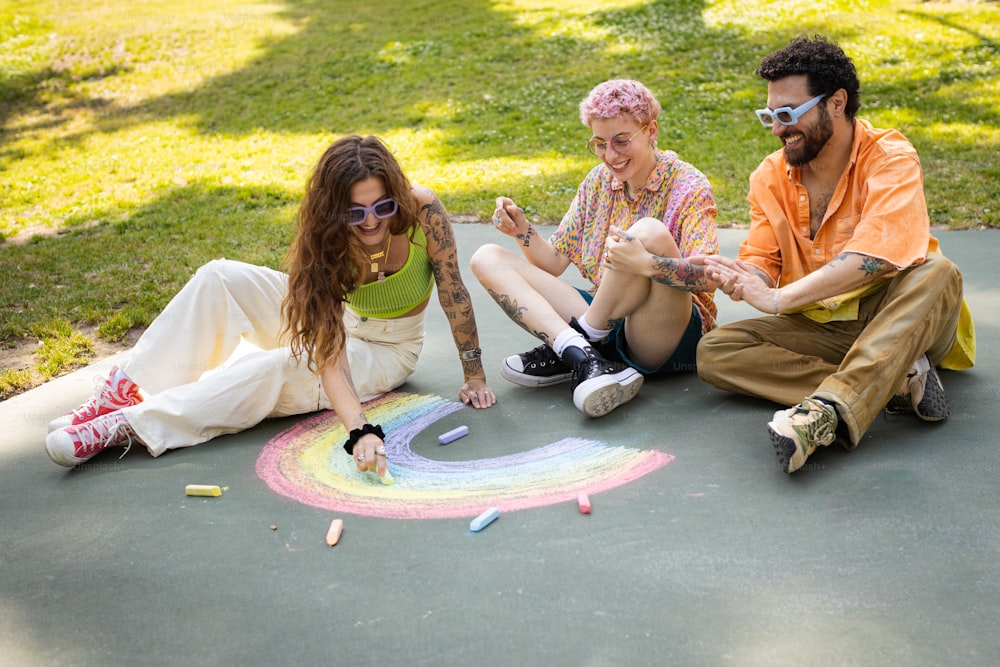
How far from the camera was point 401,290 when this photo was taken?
3469mm

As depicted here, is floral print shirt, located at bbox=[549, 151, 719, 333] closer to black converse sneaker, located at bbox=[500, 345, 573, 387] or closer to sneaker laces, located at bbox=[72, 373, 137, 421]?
black converse sneaker, located at bbox=[500, 345, 573, 387]

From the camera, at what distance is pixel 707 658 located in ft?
6.39

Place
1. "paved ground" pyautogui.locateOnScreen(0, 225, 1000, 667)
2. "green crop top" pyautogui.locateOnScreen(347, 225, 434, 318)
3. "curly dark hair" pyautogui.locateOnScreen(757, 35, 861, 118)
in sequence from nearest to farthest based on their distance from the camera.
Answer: "paved ground" pyautogui.locateOnScreen(0, 225, 1000, 667) < "curly dark hair" pyautogui.locateOnScreen(757, 35, 861, 118) < "green crop top" pyautogui.locateOnScreen(347, 225, 434, 318)

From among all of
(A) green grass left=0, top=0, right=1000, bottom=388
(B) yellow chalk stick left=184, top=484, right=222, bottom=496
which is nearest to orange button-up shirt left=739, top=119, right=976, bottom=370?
(B) yellow chalk stick left=184, top=484, right=222, bottom=496

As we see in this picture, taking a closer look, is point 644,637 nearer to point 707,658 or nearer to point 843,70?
point 707,658

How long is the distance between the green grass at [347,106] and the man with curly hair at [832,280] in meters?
3.02

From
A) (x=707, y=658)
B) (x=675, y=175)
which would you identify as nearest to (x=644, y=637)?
(x=707, y=658)

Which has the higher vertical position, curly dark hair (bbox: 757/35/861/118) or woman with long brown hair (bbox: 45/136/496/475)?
curly dark hair (bbox: 757/35/861/118)

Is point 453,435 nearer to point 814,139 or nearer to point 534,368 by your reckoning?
point 534,368

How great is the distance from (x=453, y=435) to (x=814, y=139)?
5.56 ft

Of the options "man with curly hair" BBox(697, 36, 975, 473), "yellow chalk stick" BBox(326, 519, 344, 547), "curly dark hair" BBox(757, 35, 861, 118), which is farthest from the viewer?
"curly dark hair" BBox(757, 35, 861, 118)

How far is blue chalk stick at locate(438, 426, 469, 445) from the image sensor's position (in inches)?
128

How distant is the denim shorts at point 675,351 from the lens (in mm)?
3482

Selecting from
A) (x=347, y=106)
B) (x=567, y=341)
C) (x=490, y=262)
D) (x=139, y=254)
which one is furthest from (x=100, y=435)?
(x=347, y=106)
